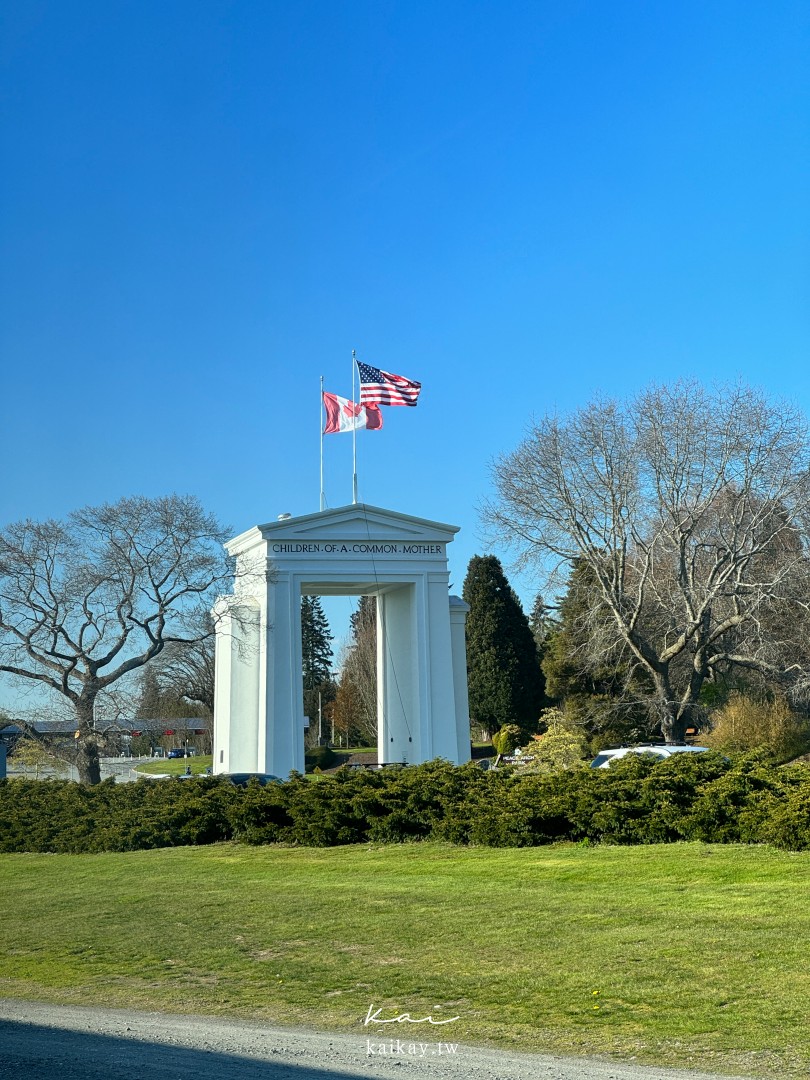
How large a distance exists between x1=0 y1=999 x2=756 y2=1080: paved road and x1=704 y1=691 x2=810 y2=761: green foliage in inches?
1163

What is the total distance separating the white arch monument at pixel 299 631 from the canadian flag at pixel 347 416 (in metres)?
2.99

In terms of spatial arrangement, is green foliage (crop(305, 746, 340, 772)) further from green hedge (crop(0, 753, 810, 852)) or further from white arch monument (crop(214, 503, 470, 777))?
green hedge (crop(0, 753, 810, 852))

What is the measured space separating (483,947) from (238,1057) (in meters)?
3.43

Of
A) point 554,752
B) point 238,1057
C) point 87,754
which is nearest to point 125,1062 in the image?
point 238,1057

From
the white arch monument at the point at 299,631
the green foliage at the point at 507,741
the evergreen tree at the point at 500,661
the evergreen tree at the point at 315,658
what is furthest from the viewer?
the evergreen tree at the point at 315,658

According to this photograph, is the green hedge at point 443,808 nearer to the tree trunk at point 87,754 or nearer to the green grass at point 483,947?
the green grass at point 483,947

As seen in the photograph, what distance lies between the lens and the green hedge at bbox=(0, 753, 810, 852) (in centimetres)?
1558

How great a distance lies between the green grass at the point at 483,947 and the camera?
8.03 meters

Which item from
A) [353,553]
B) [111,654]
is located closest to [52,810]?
[111,654]

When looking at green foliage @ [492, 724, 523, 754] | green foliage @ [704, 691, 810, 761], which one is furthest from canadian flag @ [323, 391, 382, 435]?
green foliage @ [492, 724, 523, 754]

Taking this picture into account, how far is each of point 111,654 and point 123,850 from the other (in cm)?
1405

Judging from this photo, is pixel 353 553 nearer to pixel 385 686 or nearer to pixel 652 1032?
pixel 385 686

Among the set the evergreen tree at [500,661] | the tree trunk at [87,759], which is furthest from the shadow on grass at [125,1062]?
the evergreen tree at [500,661]

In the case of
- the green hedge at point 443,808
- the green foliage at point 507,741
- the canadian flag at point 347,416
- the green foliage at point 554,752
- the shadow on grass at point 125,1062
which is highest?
the canadian flag at point 347,416
